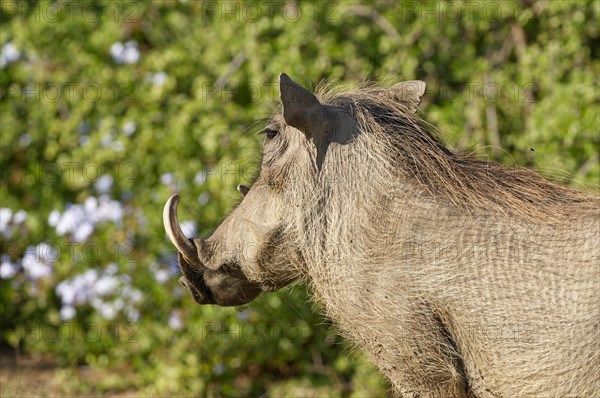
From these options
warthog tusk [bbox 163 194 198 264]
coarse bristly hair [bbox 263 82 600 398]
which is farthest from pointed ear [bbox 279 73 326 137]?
warthog tusk [bbox 163 194 198 264]

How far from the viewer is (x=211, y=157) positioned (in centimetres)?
571

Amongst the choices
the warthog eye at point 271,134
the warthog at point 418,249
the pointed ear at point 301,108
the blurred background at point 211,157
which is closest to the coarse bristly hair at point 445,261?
the warthog at point 418,249

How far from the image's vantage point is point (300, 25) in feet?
18.6

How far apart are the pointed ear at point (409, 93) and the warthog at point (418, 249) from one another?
0.17ft

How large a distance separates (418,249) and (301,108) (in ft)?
1.92

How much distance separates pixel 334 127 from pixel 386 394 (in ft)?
7.81

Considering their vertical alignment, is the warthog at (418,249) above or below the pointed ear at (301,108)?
below

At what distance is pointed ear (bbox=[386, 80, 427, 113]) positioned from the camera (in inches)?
141

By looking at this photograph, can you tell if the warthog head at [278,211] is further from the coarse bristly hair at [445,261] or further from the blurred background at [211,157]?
the blurred background at [211,157]

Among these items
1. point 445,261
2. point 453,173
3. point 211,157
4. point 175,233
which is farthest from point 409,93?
point 211,157

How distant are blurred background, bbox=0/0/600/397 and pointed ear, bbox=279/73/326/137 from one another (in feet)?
5.89

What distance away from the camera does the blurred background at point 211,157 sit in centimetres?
535

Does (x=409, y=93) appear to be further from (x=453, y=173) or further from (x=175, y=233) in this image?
(x=175, y=233)

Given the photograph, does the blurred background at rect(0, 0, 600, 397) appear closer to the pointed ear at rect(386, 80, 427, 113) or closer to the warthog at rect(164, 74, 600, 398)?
the pointed ear at rect(386, 80, 427, 113)
